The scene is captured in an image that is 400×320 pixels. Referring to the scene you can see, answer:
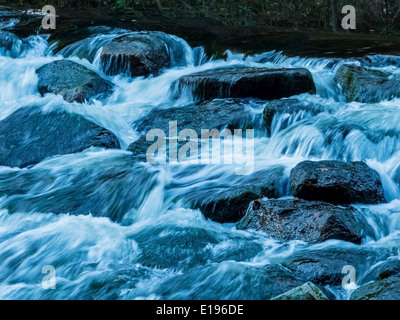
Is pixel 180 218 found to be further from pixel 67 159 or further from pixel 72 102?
pixel 72 102

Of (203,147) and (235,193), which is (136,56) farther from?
(235,193)

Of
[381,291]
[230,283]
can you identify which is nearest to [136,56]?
[230,283]

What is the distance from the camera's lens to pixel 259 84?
8.02m

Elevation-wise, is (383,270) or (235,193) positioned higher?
(235,193)

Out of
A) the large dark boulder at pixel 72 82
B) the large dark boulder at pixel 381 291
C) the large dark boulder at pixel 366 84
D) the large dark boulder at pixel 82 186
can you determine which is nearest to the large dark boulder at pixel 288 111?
the large dark boulder at pixel 366 84

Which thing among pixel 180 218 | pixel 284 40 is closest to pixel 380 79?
pixel 284 40

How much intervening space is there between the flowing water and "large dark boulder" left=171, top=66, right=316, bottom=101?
0.55ft

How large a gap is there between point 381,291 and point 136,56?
6.37 metres

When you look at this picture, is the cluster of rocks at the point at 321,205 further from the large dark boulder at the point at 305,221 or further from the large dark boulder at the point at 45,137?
the large dark boulder at the point at 45,137

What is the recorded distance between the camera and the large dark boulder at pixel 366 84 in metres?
7.73

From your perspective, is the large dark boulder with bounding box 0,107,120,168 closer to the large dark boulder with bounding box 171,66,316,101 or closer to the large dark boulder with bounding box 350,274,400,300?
the large dark boulder with bounding box 171,66,316,101

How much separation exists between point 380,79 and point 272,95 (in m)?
1.26

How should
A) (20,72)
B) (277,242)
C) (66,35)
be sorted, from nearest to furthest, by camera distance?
1. (277,242)
2. (20,72)
3. (66,35)

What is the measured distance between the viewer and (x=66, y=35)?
1119 cm
